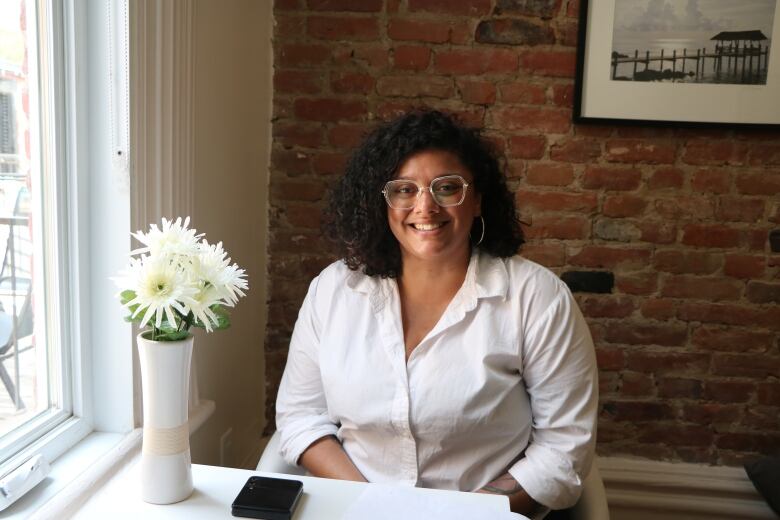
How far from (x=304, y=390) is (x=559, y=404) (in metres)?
0.55

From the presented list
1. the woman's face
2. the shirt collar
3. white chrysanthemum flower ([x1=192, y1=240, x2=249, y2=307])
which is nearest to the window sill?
white chrysanthemum flower ([x1=192, y1=240, x2=249, y2=307])

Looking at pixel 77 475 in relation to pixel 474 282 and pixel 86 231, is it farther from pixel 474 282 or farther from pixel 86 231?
pixel 474 282

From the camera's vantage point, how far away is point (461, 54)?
6.31ft

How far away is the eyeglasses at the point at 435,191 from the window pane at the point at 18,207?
66 centimetres

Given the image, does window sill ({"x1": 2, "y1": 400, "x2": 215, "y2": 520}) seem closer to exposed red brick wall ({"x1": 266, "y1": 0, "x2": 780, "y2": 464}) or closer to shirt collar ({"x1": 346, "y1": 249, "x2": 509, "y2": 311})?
shirt collar ({"x1": 346, "y1": 249, "x2": 509, "y2": 311})

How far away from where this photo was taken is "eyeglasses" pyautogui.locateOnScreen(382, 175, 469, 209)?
4.38 ft

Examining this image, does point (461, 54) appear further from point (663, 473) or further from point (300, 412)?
point (663, 473)

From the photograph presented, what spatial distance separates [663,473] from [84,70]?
193cm

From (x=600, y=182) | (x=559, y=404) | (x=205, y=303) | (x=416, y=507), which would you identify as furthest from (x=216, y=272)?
(x=600, y=182)

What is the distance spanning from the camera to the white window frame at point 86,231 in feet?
3.77

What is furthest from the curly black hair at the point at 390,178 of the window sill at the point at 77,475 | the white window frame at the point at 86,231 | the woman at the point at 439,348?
the window sill at the point at 77,475

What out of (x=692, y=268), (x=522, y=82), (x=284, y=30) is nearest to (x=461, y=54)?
(x=522, y=82)

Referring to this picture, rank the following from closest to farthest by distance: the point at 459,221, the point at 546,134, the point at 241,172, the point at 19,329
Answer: the point at 19,329
the point at 459,221
the point at 241,172
the point at 546,134

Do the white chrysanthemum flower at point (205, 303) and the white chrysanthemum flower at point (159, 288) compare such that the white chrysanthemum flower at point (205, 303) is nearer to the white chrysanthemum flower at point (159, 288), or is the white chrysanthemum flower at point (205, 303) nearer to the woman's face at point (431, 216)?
the white chrysanthemum flower at point (159, 288)
